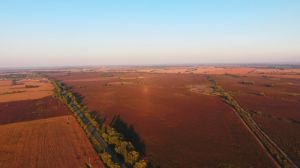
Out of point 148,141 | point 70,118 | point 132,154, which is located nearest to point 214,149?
point 148,141

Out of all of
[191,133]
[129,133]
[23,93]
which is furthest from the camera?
[23,93]

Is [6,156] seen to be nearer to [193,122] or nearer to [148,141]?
[148,141]

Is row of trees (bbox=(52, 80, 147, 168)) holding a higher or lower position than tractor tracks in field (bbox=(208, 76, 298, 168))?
higher

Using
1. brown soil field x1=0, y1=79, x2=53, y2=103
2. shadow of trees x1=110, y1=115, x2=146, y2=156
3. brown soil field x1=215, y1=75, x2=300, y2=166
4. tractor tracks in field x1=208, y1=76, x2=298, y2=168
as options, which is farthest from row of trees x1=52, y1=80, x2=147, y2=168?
brown soil field x1=0, y1=79, x2=53, y2=103

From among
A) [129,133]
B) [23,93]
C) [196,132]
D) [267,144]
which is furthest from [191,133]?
[23,93]

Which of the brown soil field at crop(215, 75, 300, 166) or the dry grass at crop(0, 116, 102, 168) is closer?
the dry grass at crop(0, 116, 102, 168)

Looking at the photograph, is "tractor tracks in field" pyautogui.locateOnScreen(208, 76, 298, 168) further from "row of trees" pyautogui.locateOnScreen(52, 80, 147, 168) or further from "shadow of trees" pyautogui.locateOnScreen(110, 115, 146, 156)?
"shadow of trees" pyautogui.locateOnScreen(110, 115, 146, 156)

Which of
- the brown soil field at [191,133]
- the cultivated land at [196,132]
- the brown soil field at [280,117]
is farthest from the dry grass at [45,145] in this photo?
the brown soil field at [280,117]

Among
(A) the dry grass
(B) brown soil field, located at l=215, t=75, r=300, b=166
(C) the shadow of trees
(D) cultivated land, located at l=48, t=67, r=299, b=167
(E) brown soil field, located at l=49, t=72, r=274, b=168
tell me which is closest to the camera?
(A) the dry grass

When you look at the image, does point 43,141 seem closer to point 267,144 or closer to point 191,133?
point 191,133
